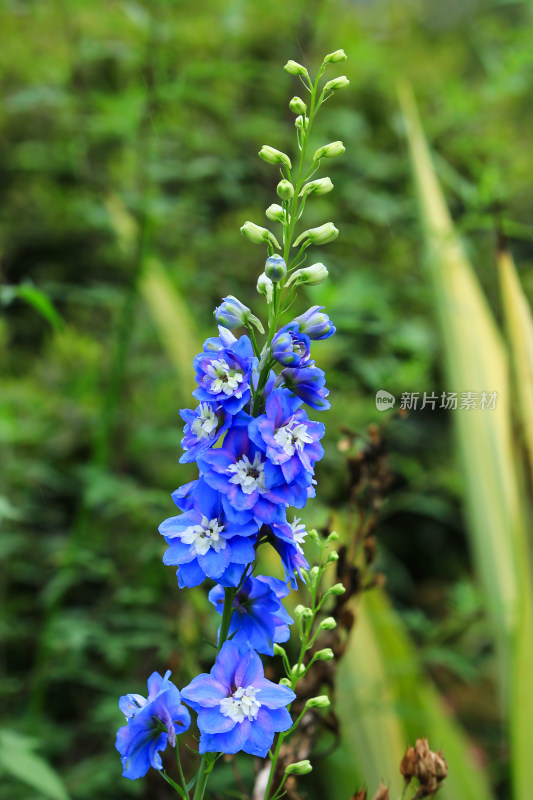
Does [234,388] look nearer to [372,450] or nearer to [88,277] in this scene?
[372,450]

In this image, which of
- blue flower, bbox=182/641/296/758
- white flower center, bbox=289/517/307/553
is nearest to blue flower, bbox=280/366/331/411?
white flower center, bbox=289/517/307/553

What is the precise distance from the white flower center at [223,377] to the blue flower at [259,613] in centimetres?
19

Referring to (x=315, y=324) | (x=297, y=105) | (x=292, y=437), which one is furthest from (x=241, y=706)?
(x=297, y=105)

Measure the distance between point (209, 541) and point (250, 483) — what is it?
0.06 m

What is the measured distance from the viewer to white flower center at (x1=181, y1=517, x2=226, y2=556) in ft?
2.15

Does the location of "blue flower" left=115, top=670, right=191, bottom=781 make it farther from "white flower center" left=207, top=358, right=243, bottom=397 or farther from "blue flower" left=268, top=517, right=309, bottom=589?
"white flower center" left=207, top=358, right=243, bottom=397

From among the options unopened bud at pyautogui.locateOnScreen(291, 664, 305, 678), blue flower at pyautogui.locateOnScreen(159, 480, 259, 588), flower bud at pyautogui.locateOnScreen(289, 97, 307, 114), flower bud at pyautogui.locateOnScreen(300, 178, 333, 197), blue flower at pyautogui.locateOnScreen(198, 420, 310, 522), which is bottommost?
unopened bud at pyautogui.locateOnScreen(291, 664, 305, 678)

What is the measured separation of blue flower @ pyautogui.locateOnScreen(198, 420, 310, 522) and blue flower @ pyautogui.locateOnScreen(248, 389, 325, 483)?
0.01 metres

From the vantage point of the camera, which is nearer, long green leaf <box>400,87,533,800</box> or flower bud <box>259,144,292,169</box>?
flower bud <box>259,144,292,169</box>

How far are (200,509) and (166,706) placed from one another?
181mm

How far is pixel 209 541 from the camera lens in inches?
25.8

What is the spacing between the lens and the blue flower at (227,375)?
2.19ft

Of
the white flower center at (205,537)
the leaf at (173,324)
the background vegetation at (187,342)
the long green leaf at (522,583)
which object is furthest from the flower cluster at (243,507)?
the leaf at (173,324)

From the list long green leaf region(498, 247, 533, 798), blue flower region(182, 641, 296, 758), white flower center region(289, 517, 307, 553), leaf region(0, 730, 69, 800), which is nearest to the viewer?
blue flower region(182, 641, 296, 758)
